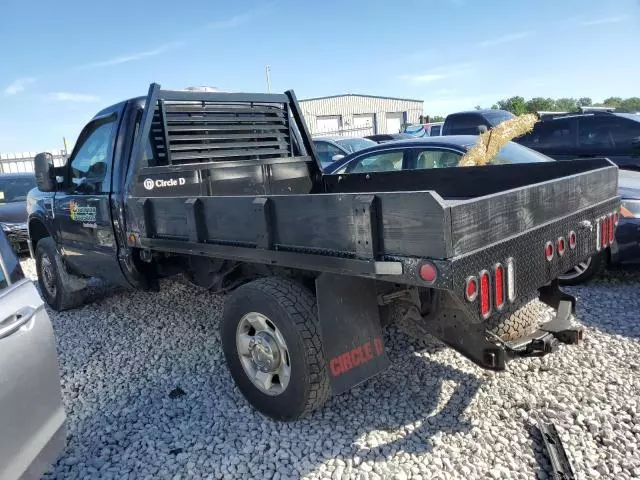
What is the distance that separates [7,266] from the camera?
2.36 meters

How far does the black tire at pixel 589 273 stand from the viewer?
5188 millimetres

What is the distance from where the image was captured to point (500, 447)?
Result: 284cm

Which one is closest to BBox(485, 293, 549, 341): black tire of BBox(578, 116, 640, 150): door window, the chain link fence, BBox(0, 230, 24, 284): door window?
BBox(0, 230, 24, 284): door window

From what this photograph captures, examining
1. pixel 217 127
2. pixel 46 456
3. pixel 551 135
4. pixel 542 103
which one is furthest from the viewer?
pixel 542 103

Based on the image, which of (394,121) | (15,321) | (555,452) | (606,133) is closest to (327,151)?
(606,133)

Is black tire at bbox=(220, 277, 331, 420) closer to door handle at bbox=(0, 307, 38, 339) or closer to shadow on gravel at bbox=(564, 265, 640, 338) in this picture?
door handle at bbox=(0, 307, 38, 339)

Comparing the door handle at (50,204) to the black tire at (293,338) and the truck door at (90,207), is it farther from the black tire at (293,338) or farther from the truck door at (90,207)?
the black tire at (293,338)

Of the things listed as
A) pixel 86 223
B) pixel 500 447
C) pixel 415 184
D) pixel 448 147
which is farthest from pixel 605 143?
pixel 86 223

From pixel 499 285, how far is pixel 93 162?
3.81 m

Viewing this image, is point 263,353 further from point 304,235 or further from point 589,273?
point 589,273

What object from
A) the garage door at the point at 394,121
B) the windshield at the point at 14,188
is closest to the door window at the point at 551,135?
the windshield at the point at 14,188

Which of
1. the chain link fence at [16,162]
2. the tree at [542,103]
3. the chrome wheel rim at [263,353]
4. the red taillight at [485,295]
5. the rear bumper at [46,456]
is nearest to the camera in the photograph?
the rear bumper at [46,456]

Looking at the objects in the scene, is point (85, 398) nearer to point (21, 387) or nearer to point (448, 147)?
point (21, 387)

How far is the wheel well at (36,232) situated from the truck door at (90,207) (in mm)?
675
